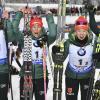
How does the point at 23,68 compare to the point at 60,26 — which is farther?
the point at 60,26

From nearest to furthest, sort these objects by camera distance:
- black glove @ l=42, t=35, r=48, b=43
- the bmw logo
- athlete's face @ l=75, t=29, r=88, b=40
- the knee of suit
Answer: athlete's face @ l=75, t=29, r=88, b=40
the bmw logo
black glove @ l=42, t=35, r=48, b=43
the knee of suit

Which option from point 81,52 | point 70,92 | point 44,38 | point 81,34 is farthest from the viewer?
point 70,92

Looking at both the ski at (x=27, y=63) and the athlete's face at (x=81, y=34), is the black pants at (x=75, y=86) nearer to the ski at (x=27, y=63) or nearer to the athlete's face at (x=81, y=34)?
the ski at (x=27, y=63)

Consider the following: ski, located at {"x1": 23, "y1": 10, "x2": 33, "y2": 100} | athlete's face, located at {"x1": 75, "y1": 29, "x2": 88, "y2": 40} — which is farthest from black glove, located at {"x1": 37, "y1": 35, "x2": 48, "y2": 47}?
athlete's face, located at {"x1": 75, "y1": 29, "x2": 88, "y2": 40}

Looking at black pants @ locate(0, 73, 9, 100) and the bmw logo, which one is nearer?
the bmw logo

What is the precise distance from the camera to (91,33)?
6566mm

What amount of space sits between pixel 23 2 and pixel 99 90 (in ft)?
71.7

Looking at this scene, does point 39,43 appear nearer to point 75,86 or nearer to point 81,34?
point 81,34

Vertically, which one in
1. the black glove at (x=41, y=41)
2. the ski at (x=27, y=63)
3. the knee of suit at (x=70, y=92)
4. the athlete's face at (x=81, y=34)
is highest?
the athlete's face at (x=81, y=34)

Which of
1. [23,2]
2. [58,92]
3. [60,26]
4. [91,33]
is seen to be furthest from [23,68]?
[23,2]

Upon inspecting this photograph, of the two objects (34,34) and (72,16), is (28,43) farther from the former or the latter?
(72,16)

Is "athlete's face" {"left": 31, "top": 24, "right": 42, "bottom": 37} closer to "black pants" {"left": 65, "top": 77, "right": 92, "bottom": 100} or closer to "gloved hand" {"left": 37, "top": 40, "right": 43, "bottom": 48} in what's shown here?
"gloved hand" {"left": 37, "top": 40, "right": 43, "bottom": 48}

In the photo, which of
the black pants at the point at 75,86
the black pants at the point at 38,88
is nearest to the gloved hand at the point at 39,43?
the black pants at the point at 38,88

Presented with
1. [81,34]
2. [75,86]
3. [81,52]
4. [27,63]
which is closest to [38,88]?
[27,63]
